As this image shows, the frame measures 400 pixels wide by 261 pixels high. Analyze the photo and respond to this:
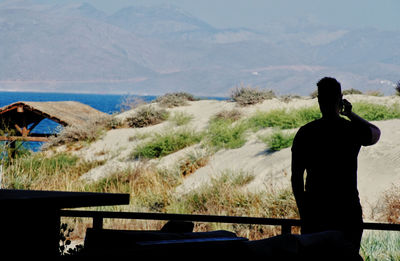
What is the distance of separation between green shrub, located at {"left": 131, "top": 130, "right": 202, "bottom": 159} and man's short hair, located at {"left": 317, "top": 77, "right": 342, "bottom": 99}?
1771 centimetres

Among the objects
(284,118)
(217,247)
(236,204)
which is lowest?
(236,204)

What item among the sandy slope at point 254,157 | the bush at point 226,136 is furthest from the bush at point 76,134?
the bush at point 226,136

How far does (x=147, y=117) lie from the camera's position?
26094 mm

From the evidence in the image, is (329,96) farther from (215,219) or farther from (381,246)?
(381,246)

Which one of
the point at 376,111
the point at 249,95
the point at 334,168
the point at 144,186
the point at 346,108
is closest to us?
the point at 334,168

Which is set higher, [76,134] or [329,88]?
[76,134]

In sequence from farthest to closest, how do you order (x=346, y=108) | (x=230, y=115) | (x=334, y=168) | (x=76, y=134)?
(x=230, y=115) → (x=76, y=134) → (x=346, y=108) → (x=334, y=168)

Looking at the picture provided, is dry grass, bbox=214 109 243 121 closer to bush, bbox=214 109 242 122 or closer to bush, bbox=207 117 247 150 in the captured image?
bush, bbox=214 109 242 122

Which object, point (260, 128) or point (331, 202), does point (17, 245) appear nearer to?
point (331, 202)

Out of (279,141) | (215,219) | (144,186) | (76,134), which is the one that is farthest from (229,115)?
(215,219)

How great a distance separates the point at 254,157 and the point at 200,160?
187 cm

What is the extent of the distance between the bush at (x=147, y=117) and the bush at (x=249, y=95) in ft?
10.6

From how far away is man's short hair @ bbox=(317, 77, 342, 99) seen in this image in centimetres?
361

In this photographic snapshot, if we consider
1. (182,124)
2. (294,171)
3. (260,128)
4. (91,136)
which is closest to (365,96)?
(260,128)
